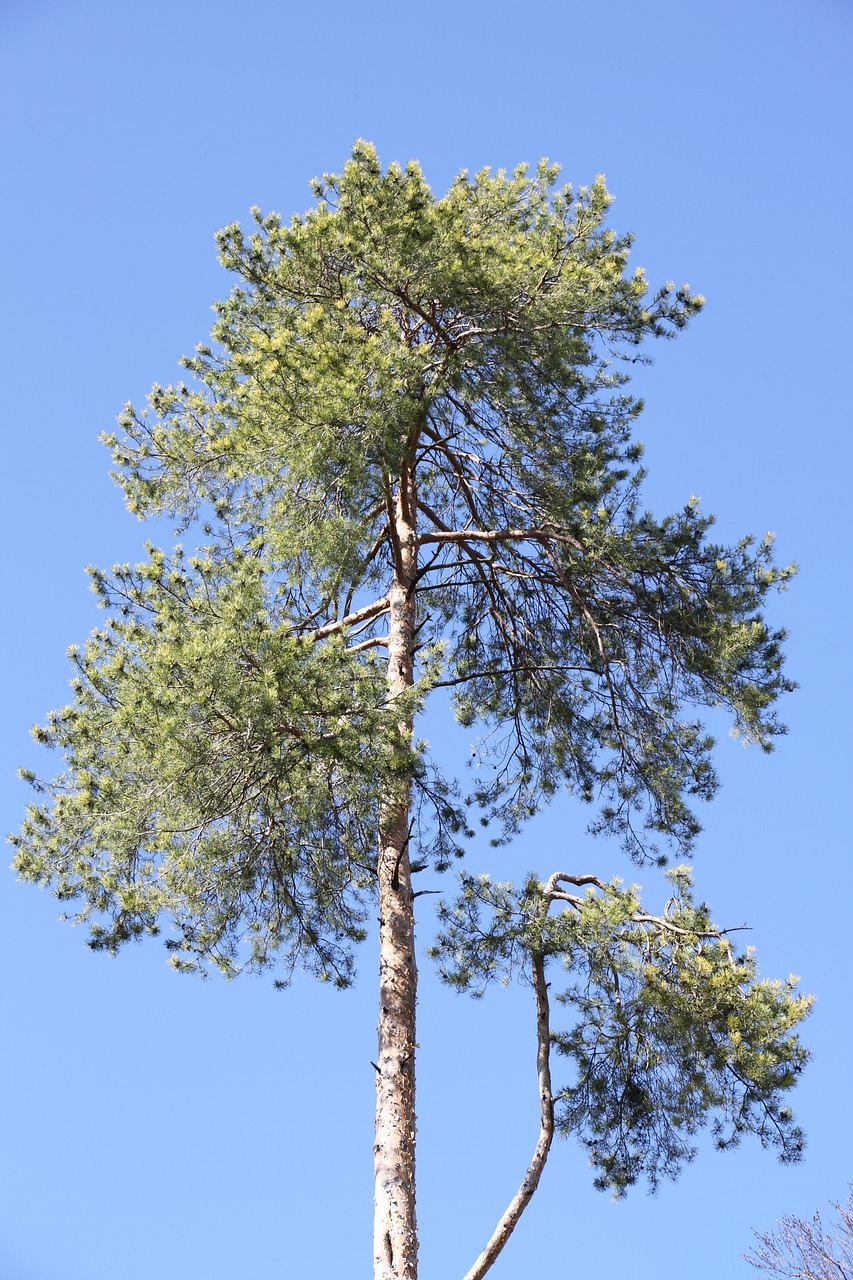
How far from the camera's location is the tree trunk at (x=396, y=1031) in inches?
246

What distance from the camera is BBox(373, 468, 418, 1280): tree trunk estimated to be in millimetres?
6238

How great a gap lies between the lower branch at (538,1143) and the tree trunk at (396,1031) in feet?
1.65

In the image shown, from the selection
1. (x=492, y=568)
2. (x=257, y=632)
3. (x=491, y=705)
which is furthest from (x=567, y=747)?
(x=257, y=632)

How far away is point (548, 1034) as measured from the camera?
7.34 meters

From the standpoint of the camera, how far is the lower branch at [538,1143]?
21.4 feet

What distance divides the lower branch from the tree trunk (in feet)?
1.65

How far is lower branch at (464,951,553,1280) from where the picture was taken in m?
6.53

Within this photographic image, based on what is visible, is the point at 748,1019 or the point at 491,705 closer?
the point at 748,1019

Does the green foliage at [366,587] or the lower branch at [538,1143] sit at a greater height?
the green foliage at [366,587]

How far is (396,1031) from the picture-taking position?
6891 mm

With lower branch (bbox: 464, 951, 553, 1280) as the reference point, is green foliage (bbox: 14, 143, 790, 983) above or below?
above

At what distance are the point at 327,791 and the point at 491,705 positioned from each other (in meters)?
2.79

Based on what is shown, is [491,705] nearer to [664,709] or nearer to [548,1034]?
[664,709]

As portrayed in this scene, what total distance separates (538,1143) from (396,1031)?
3.47 feet
